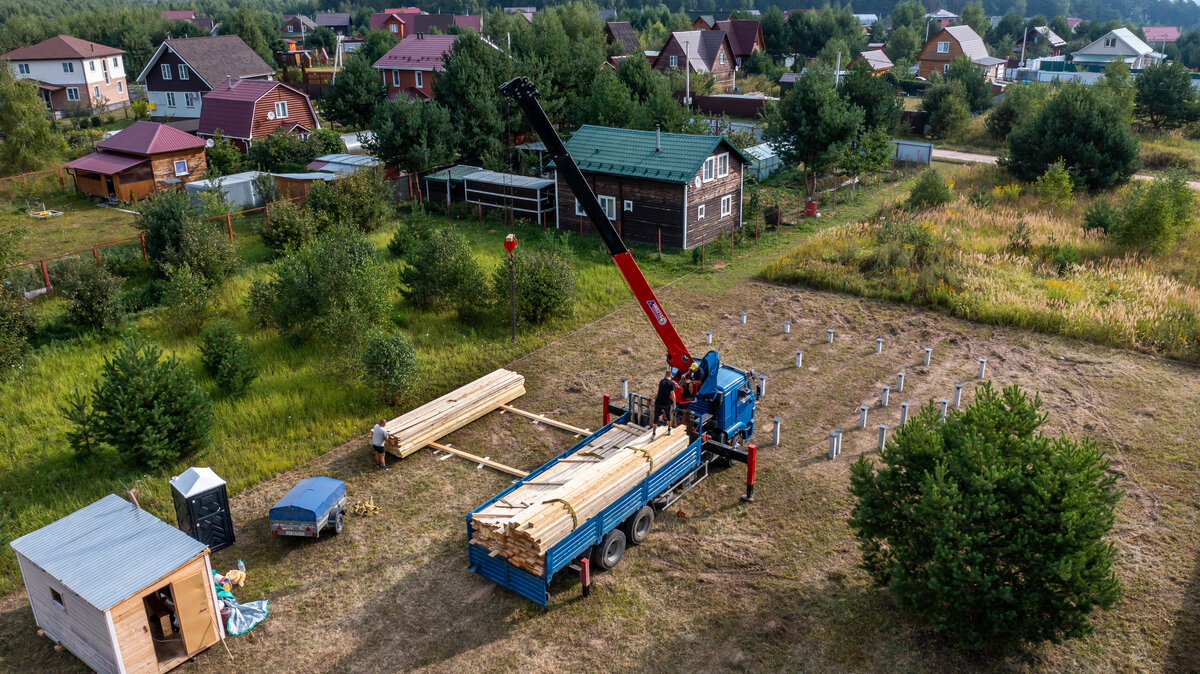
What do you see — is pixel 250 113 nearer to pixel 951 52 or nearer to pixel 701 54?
pixel 701 54

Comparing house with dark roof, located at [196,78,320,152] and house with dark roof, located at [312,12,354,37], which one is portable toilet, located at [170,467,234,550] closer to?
house with dark roof, located at [196,78,320,152]

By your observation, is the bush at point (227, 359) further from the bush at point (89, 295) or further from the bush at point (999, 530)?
the bush at point (999, 530)

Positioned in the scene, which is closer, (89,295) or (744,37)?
(89,295)

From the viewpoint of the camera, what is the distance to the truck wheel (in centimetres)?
1257

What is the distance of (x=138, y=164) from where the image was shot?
36.4m

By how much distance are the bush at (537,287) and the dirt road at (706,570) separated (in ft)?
10.2

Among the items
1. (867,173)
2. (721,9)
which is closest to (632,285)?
(867,173)

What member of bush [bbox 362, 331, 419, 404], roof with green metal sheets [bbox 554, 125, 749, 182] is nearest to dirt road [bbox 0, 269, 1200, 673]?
bush [bbox 362, 331, 419, 404]

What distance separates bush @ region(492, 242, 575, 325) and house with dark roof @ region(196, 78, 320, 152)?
25.4m

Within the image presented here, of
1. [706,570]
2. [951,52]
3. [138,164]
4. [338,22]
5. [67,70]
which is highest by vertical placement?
[338,22]

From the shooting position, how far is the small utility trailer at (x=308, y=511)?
13.2 m

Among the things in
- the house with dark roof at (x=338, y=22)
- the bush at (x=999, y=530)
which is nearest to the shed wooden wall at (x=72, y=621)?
the bush at (x=999, y=530)

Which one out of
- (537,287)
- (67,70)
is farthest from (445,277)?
(67,70)

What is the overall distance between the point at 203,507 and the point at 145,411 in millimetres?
3403
